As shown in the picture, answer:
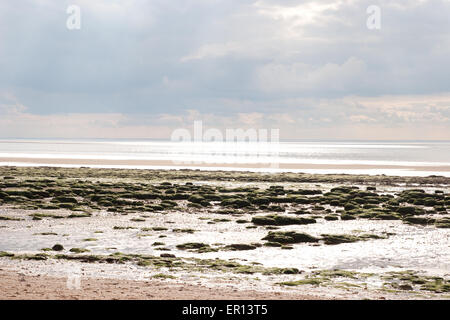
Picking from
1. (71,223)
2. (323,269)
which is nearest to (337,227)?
(323,269)

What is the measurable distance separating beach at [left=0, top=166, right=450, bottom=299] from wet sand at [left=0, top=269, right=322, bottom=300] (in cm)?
3

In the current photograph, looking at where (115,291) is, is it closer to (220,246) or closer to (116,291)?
(116,291)

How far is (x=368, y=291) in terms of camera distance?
1653 centimetres

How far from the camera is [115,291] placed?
51.3 feet

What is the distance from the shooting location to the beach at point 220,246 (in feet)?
54.5

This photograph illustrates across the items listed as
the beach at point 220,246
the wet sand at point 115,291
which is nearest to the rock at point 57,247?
the beach at point 220,246

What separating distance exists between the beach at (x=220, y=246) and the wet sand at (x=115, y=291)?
3 centimetres

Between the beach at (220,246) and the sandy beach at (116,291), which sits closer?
the sandy beach at (116,291)

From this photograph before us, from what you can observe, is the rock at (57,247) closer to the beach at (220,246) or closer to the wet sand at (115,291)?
the beach at (220,246)

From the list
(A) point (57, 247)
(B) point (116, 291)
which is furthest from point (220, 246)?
(B) point (116, 291)

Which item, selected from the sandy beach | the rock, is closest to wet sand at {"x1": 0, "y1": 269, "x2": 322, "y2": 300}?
the sandy beach

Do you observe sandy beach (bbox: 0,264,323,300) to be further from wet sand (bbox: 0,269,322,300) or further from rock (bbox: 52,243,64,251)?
rock (bbox: 52,243,64,251)

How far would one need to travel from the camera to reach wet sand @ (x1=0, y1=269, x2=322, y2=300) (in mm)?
14867
